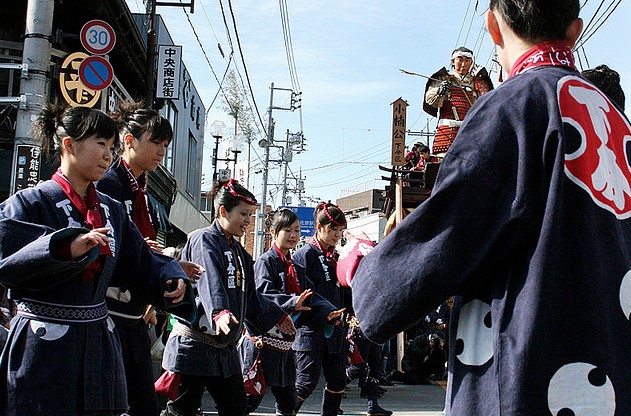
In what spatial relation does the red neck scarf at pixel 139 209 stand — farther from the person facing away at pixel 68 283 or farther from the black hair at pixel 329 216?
the black hair at pixel 329 216

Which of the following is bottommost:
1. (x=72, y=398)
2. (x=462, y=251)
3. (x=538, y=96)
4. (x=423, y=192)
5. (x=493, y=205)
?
(x=72, y=398)

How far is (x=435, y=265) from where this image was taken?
5.26 feet

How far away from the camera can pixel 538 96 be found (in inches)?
65.3

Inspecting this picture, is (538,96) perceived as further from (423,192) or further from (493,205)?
(423,192)

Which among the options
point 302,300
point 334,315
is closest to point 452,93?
point 334,315

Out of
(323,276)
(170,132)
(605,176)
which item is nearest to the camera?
(605,176)

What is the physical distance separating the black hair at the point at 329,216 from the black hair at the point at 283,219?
0.32 metres

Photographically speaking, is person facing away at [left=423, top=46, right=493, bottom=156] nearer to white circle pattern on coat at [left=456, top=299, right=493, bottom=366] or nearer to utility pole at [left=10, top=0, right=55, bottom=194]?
utility pole at [left=10, top=0, right=55, bottom=194]

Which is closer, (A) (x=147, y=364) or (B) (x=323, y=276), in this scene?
(A) (x=147, y=364)

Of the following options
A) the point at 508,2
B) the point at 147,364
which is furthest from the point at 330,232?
the point at 508,2

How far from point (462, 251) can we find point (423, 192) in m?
7.76

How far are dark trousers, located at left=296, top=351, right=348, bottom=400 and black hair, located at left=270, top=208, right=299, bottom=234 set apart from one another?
1.18 m

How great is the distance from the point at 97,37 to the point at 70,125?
858 cm

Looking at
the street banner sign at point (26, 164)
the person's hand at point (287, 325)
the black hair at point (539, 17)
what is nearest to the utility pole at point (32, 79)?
the street banner sign at point (26, 164)
